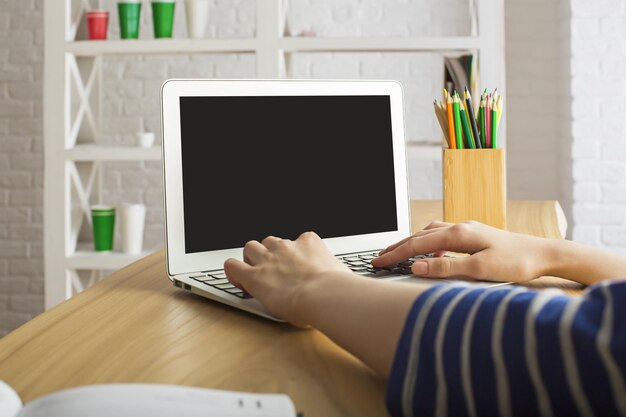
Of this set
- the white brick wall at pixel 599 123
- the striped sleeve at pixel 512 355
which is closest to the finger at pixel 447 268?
the striped sleeve at pixel 512 355

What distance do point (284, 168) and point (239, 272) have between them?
258mm

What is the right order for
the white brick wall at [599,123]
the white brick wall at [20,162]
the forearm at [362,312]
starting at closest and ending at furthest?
the forearm at [362,312] < the white brick wall at [599,123] < the white brick wall at [20,162]

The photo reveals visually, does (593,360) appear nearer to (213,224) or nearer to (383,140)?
(213,224)

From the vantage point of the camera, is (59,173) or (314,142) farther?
(59,173)

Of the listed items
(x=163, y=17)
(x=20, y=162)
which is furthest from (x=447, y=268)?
(x=20, y=162)

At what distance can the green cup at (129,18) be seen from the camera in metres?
2.51

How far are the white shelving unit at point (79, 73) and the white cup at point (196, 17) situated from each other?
0.21ft

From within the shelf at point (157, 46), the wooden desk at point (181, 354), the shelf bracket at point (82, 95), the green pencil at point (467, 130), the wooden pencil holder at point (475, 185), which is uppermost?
the shelf at point (157, 46)

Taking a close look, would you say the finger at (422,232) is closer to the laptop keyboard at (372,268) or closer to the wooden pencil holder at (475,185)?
the laptop keyboard at (372,268)

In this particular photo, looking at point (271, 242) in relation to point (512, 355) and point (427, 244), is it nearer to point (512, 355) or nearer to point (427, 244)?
point (427, 244)

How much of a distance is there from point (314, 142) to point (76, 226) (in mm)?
1684

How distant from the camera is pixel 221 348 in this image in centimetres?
67

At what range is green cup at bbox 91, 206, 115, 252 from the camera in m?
2.46

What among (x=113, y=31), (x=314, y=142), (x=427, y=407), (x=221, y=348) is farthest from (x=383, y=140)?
(x=113, y=31)
